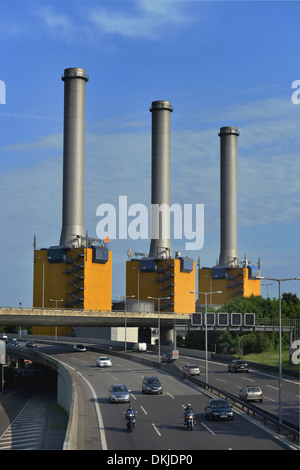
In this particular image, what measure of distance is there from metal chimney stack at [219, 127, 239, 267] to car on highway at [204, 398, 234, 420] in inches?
5052

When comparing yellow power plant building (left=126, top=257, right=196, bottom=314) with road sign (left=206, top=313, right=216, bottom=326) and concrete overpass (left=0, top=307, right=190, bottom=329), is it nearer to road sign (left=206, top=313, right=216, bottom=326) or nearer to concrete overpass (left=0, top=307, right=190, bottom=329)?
concrete overpass (left=0, top=307, right=190, bottom=329)

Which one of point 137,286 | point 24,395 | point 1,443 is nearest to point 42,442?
point 1,443

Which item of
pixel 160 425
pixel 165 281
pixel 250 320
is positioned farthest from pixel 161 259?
pixel 160 425

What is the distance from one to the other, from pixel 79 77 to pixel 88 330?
64056 millimetres

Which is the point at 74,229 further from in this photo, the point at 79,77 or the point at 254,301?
the point at 254,301

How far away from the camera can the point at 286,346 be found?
138 metres

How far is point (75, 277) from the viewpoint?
148 meters

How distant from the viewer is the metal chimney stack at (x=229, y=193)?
575 ft

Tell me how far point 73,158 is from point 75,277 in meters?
26.0

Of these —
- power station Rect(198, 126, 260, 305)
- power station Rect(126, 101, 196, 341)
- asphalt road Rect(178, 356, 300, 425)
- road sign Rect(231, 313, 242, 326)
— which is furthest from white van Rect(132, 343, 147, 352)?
power station Rect(198, 126, 260, 305)

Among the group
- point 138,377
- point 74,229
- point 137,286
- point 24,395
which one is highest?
point 74,229

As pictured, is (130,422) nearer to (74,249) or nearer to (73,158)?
(74,249)

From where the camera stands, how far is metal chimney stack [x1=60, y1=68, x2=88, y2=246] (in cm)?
14375
